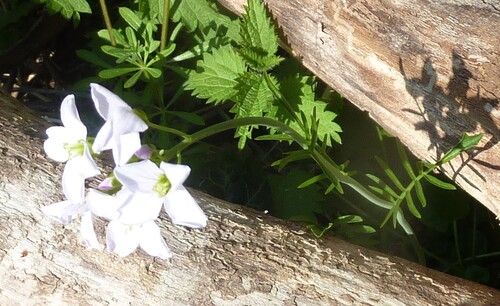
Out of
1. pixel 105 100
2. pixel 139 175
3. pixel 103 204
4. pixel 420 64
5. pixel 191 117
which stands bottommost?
pixel 191 117

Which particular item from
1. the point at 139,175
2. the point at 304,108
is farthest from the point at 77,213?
the point at 304,108

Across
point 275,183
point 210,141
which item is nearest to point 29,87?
point 210,141

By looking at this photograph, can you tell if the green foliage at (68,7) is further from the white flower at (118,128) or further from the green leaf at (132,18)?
the white flower at (118,128)

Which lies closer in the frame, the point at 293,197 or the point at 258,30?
the point at 258,30

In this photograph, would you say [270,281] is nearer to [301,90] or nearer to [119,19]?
[301,90]

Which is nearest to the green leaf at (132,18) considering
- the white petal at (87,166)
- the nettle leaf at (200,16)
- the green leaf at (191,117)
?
the nettle leaf at (200,16)

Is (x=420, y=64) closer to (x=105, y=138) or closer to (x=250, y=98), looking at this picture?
(x=250, y=98)
